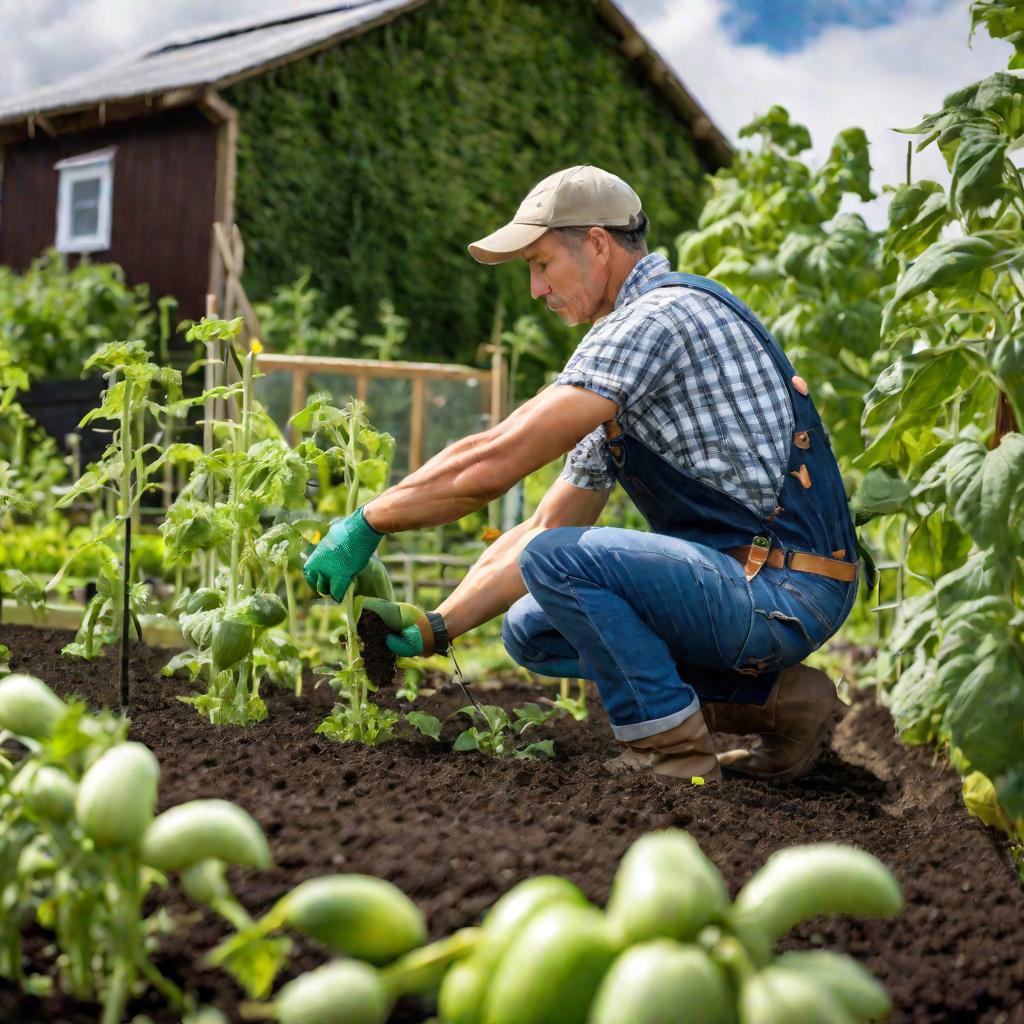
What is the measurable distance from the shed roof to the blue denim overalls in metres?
8.62

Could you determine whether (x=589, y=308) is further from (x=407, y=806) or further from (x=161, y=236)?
(x=161, y=236)

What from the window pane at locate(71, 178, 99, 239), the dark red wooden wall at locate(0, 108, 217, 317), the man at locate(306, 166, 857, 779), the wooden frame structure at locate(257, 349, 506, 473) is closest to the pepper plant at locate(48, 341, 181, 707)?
the man at locate(306, 166, 857, 779)

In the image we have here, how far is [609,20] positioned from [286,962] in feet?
45.4

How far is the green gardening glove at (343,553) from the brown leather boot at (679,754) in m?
0.74

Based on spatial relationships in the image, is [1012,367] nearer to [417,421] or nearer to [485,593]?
[485,593]

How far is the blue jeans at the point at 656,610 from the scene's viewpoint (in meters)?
2.88

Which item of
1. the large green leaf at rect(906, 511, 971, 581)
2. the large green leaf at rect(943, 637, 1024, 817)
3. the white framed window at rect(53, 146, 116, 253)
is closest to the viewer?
the large green leaf at rect(943, 637, 1024, 817)

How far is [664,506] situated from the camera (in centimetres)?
315

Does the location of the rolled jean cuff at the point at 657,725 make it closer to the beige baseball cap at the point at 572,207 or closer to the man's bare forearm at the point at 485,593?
the man's bare forearm at the point at 485,593

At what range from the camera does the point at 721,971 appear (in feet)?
3.84

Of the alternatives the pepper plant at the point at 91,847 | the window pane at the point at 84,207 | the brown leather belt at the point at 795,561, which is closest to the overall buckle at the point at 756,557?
the brown leather belt at the point at 795,561

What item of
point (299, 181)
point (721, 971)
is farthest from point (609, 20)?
point (721, 971)

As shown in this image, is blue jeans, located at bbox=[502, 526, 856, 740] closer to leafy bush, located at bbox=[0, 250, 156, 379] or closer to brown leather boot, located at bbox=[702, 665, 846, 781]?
brown leather boot, located at bbox=[702, 665, 846, 781]

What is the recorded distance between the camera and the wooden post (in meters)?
7.88
